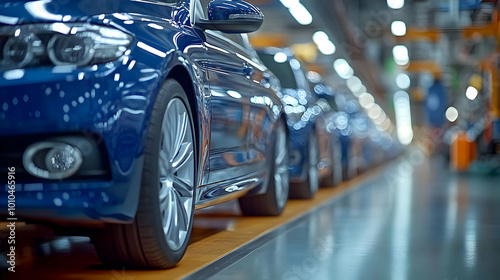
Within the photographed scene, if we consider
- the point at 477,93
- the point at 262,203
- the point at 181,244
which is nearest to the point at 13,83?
the point at 181,244

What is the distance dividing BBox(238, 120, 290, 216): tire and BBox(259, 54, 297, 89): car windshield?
6.59 ft

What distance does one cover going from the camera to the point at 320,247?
545 cm

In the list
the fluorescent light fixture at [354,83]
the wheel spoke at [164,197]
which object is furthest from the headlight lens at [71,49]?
the fluorescent light fixture at [354,83]

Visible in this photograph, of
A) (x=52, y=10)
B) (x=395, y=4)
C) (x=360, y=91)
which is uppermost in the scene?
(x=395, y=4)

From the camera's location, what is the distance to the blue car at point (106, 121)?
3.54 m

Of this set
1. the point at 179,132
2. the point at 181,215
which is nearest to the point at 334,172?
the point at 181,215

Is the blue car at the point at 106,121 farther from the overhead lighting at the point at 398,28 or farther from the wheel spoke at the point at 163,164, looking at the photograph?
the overhead lighting at the point at 398,28

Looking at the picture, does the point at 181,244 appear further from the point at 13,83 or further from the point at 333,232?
the point at 333,232

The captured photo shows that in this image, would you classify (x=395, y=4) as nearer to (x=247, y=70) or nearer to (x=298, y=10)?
(x=298, y=10)

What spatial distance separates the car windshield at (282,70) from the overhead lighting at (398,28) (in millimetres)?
14149

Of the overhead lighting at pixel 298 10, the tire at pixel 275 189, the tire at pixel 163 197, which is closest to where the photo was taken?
the tire at pixel 163 197

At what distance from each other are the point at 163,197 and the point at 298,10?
42.5 feet

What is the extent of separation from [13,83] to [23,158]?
305 mm

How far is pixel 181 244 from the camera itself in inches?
173
